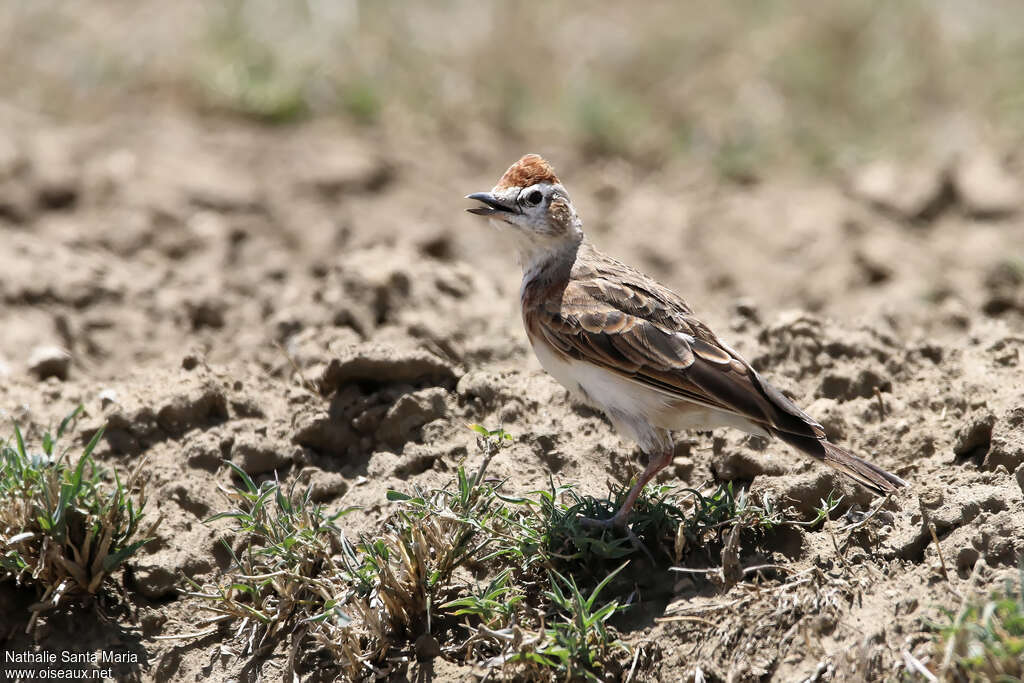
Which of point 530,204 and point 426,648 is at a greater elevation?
point 530,204

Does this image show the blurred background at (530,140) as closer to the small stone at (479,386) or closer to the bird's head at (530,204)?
the bird's head at (530,204)

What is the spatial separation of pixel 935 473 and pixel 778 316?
148 cm

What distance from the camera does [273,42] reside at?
966 centimetres

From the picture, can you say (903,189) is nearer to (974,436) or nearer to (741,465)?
(974,436)

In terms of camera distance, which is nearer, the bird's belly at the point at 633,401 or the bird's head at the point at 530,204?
the bird's belly at the point at 633,401

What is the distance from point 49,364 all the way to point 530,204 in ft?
9.44

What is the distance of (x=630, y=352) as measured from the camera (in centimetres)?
500

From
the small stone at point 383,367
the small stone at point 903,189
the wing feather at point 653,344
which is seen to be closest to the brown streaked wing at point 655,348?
the wing feather at point 653,344

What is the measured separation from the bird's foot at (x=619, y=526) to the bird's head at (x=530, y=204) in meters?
1.61

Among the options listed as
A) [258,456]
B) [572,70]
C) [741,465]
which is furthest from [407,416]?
[572,70]

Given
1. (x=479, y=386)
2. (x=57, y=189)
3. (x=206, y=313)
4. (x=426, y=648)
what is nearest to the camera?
(x=426, y=648)

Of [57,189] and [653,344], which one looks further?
[57,189]

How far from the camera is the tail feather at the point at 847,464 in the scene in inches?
181

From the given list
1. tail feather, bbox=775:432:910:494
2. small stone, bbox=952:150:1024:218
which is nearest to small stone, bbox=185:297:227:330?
tail feather, bbox=775:432:910:494
